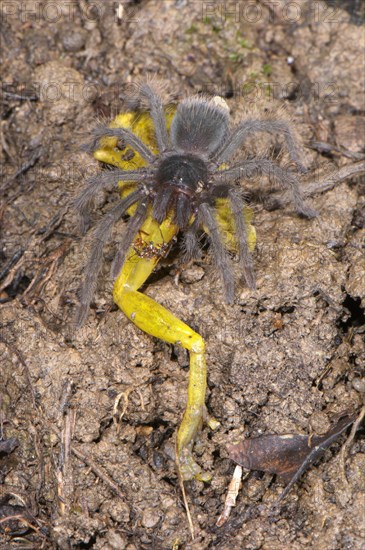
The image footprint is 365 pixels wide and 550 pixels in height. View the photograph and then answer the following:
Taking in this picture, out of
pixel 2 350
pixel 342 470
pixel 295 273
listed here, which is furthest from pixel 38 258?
pixel 342 470

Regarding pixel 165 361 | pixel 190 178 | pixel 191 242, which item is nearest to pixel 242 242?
pixel 191 242

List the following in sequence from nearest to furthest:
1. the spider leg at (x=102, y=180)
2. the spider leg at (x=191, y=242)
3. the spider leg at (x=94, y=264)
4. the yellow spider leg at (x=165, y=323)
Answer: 1. the yellow spider leg at (x=165, y=323)
2. the spider leg at (x=94, y=264)
3. the spider leg at (x=191, y=242)
4. the spider leg at (x=102, y=180)

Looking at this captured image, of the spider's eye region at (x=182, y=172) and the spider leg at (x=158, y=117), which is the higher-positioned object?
the spider leg at (x=158, y=117)

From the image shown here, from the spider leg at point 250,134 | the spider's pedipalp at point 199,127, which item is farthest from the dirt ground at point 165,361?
the spider's pedipalp at point 199,127

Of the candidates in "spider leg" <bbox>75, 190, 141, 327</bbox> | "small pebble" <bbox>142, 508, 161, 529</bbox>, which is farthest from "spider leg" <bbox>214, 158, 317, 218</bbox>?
"small pebble" <bbox>142, 508, 161, 529</bbox>

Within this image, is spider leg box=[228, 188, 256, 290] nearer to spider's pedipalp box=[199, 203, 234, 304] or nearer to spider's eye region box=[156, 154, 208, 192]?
spider's pedipalp box=[199, 203, 234, 304]

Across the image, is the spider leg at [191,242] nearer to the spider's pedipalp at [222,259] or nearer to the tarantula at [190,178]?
the tarantula at [190,178]
